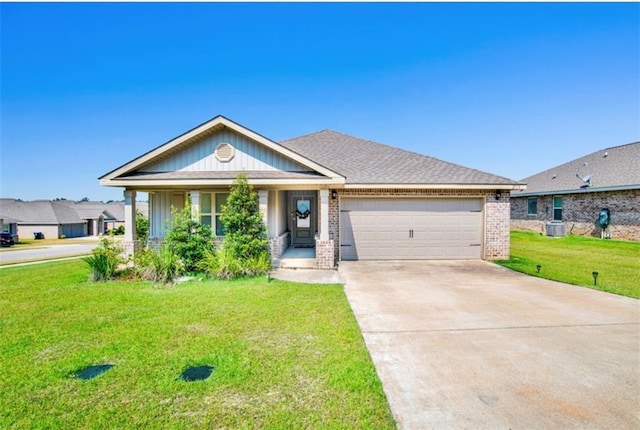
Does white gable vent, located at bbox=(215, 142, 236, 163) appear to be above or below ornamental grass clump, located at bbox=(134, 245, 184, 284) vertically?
above

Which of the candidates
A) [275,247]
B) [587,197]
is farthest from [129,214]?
[587,197]

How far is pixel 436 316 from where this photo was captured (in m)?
5.74

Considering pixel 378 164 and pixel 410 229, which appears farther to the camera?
pixel 378 164

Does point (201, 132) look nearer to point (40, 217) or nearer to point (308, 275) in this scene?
point (308, 275)

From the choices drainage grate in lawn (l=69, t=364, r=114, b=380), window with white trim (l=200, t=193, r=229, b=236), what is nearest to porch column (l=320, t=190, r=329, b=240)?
window with white trim (l=200, t=193, r=229, b=236)

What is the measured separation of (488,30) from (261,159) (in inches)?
393

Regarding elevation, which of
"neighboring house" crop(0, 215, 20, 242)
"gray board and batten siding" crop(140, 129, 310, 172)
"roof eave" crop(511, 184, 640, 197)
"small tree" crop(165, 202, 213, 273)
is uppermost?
"gray board and batten siding" crop(140, 129, 310, 172)

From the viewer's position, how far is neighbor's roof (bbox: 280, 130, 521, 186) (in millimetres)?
11570

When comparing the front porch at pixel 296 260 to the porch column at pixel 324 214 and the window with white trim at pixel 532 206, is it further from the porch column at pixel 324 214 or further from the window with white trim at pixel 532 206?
the window with white trim at pixel 532 206

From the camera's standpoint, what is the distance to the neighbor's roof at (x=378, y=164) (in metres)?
11.6

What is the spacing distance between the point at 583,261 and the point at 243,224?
12.0m

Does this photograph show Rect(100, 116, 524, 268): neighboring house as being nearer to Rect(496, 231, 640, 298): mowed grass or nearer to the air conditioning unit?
Rect(496, 231, 640, 298): mowed grass

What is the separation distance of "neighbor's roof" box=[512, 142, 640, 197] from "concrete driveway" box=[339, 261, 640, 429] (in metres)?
14.3

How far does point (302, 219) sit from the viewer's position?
14844 mm
